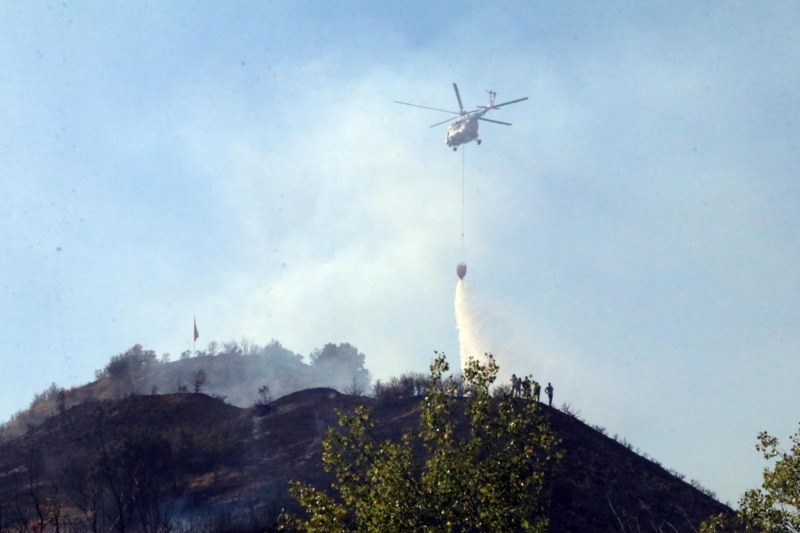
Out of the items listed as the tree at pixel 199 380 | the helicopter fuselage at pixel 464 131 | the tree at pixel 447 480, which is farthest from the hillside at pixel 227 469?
the helicopter fuselage at pixel 464 131

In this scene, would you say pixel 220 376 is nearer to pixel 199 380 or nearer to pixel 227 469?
pixel 199 380

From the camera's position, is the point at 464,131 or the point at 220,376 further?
the point at 220,376

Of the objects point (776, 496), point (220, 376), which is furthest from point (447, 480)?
point (220, 376)

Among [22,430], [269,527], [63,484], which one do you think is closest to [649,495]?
[269,527]

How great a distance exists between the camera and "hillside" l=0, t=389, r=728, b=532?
39906 mm

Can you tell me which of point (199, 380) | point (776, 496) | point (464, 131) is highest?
point (464, 131)

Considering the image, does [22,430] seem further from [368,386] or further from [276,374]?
[368,386]

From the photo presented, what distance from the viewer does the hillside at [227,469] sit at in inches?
1571

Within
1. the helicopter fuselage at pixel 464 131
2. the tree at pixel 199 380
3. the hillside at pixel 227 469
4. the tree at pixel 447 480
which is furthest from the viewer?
the helicopter fuselage at pixel 464 131

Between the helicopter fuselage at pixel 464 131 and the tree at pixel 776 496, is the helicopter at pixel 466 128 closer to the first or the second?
the helicopter fuselage at pixel 464 131

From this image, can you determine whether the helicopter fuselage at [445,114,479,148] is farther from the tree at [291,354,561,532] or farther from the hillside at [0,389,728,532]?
the tree at [291,354,561,532]

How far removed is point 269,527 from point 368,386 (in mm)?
84920

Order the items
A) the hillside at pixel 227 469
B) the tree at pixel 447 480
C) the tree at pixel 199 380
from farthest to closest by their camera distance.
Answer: the tree at pixel 199 380, the hillside at pixel 227 469, the tree at pixel 447 480

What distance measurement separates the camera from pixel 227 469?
1903 inches
